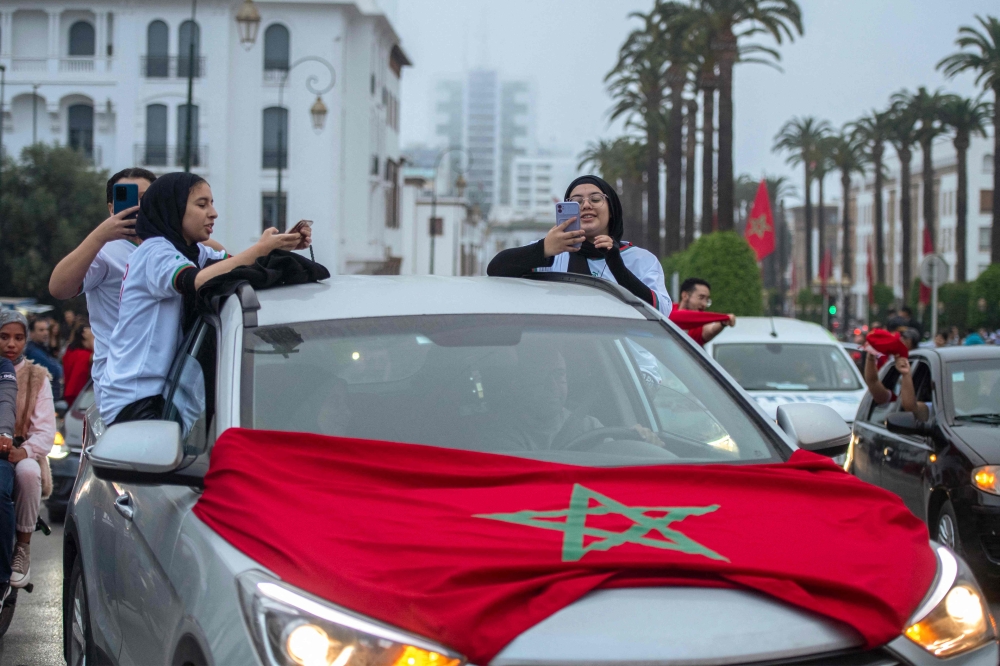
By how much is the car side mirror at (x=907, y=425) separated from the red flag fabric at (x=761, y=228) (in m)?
27.5

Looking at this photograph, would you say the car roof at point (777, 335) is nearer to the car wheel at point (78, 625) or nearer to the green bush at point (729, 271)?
the car wheel at point (78, 625)

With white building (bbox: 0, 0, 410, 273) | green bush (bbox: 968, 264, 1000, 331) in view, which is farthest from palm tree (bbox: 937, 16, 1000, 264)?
white building (bbox: 0, 0, 410, 273)

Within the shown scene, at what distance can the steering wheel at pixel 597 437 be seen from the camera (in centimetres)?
392

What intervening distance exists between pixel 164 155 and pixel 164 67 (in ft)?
13.7

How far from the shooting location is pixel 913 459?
867 cm

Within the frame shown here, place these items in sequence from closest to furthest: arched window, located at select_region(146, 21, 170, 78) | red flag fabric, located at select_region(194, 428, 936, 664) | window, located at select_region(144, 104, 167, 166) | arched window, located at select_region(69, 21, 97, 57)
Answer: red flag fabric, located at select_region(194, 428, 936, 664)
window, located at select_region(144, 104, 167, 166)
arched window, located at select_region(146, 21, 170, 78)
arched window, located at select_region(69, 21, 97, 57)

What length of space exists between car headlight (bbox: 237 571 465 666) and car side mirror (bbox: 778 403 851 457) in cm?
169

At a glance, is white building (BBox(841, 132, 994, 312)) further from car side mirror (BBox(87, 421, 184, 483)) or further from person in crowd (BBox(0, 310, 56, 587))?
car side mirror (BBox(87, 421, 184, 483))

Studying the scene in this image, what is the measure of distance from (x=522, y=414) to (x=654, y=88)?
44.3m

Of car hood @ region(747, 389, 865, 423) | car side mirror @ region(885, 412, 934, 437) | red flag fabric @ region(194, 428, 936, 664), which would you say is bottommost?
car hood @ region(747, 389, 865, 423)

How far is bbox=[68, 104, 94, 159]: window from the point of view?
60.9 metres

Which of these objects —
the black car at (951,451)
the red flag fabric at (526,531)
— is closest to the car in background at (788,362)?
the black car at (951,451)

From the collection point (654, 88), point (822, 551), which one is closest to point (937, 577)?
point (822, 551)

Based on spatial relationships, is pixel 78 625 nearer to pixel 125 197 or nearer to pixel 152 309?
pixel 152 309
